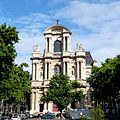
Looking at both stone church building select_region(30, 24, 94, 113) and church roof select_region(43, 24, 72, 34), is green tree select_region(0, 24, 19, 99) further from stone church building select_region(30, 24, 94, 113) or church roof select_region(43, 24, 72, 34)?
church roof select_region(43, 24, 72, 34)

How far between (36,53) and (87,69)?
17125 mm

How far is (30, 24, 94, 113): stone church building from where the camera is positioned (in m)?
92.9

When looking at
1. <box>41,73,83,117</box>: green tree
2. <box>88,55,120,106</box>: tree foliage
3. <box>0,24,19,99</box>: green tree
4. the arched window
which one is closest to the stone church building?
the arched window

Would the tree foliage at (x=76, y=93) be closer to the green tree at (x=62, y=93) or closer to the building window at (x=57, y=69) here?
the green tree at (x=62, y=93)

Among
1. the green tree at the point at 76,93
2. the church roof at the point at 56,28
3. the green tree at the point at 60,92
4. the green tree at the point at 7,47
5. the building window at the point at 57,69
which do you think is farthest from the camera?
the building window at the point at 57,69

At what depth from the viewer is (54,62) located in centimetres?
9562

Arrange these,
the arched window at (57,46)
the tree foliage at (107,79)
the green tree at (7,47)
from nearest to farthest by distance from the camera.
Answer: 1. the green tree at (7,47)
2. the tree foliage at (107,79)
3. the arched window at (57,46)

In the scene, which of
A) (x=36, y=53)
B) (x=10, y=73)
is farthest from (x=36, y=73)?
(x=10, y=73)

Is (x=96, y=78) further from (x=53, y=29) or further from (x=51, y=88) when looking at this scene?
(x=53, y=29)

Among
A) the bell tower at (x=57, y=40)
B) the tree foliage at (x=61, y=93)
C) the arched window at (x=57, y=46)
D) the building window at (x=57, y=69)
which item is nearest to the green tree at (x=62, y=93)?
the tree foliage at (x=61, y=93)

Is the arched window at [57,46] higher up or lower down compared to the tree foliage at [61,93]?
higher up

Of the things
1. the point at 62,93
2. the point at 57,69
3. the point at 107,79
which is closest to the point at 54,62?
the point at 57,69

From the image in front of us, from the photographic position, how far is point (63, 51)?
9425 centimetres

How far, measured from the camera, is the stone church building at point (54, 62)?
92.9 m
